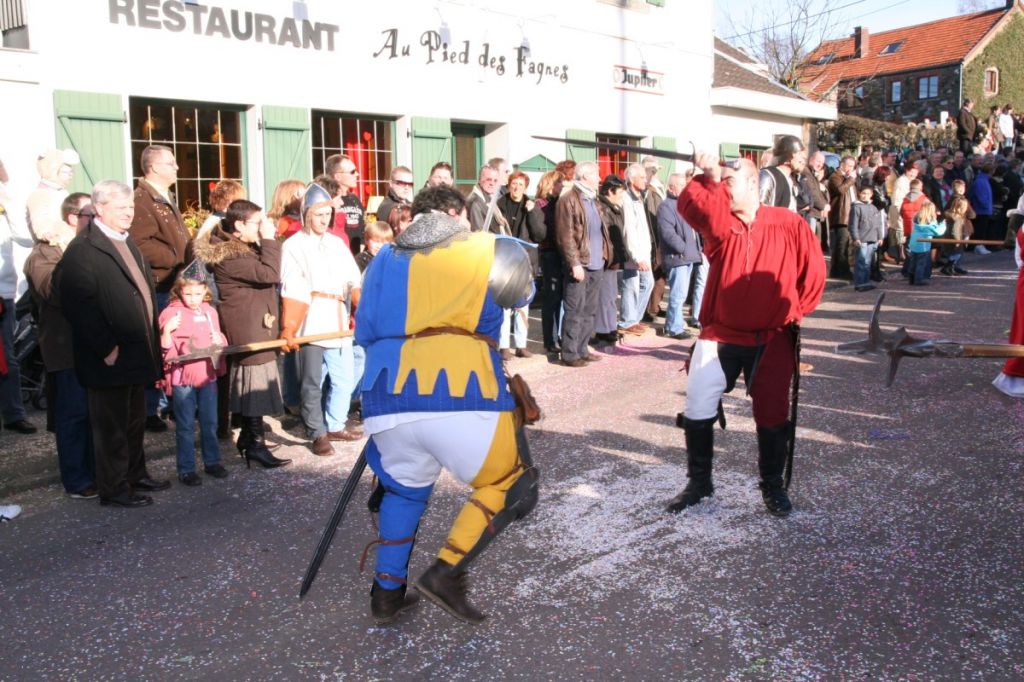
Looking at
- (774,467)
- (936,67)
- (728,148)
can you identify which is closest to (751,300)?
(774,467)

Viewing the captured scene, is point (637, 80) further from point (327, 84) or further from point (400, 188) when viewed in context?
point (400, 188)

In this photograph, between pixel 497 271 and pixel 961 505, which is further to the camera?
pixel 961 505

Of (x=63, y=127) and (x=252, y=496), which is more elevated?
(x=63, y=127)

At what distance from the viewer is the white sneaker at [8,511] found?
520 centimetres

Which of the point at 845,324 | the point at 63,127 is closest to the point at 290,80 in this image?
the point at 63,127

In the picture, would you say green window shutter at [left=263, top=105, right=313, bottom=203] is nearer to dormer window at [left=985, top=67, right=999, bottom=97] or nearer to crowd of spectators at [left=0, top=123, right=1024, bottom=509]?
crowd of spectators at [left=0, top=123, right=1024, bottom=509]

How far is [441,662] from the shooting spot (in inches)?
138

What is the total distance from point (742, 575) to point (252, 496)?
9.21 ft

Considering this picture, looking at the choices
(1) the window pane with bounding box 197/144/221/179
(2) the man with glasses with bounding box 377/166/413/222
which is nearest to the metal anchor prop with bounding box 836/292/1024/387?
(2) the man with glasses with bounding box 377/166/413/222

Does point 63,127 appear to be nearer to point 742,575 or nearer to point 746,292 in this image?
point 746,292

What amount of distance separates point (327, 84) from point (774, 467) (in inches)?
342

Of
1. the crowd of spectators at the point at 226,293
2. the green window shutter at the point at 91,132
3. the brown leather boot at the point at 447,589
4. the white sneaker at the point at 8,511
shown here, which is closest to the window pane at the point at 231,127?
the green window shutter at the point at 91,132

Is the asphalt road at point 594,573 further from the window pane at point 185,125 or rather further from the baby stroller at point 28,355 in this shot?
the window pane at point 185,125

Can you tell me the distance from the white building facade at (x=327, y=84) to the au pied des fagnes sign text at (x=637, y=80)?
0.11ft
